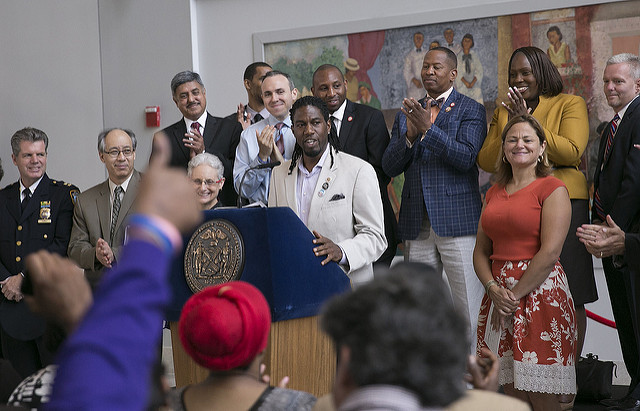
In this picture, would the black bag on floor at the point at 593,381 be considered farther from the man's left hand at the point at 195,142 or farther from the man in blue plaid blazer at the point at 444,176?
the man's left hand at the point at 195,142

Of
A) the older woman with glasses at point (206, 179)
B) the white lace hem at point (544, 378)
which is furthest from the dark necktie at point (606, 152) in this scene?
the older woman with glasses at point (206, 179)

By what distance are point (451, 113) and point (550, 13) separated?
1720mm

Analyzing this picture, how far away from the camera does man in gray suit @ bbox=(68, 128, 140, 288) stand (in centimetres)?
459

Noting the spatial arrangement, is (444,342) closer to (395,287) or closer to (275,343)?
(395,287)

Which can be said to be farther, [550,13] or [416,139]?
[550,13]

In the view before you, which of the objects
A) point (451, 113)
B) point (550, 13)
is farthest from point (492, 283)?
point (550, 13)

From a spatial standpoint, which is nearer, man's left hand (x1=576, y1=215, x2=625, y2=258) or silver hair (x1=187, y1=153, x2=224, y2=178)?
man's left hand (x1=576, y1=215, x2=625, y2=258)

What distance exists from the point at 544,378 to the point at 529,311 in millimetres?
318

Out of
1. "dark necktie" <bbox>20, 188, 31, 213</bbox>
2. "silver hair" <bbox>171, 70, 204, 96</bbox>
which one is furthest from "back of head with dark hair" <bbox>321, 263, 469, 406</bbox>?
"dark necktie" <bbox>20, 188, 31, 213</bbox>

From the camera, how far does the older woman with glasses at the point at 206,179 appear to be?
4.15 m

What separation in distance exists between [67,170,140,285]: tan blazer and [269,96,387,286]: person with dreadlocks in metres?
1.12

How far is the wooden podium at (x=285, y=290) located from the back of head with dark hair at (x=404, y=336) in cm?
189

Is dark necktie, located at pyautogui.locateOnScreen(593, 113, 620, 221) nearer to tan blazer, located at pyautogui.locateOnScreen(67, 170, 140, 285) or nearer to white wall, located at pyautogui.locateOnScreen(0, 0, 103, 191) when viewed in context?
tan blazer, located at pyautogui.locateOnScreen(67, 170, 140, 285)

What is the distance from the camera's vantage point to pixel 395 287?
1.04m
